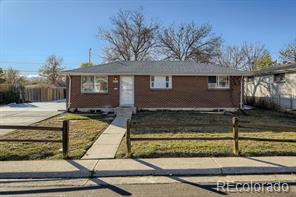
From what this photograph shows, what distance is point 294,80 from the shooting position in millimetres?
18609

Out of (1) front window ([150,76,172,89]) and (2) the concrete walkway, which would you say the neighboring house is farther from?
(2) the concrete walkway

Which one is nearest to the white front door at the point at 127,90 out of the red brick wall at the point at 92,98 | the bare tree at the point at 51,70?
the red brick wall at the point at 92,98

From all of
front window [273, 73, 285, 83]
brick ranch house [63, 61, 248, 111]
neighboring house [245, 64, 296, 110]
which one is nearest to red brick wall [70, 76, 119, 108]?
brick ranch house [63, 61, 248, 111]

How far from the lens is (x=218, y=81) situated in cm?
1922

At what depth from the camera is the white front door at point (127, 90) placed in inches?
747

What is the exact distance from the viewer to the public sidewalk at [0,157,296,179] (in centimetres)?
612

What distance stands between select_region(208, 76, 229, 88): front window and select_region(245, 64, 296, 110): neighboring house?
4.60 metres

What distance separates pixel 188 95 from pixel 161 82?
2208mm

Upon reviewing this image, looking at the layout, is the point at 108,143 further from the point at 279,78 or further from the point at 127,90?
the point at 279,78

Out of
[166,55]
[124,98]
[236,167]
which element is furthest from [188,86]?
[166,55]

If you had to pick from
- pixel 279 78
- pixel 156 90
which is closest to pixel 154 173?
pixel 156 90
